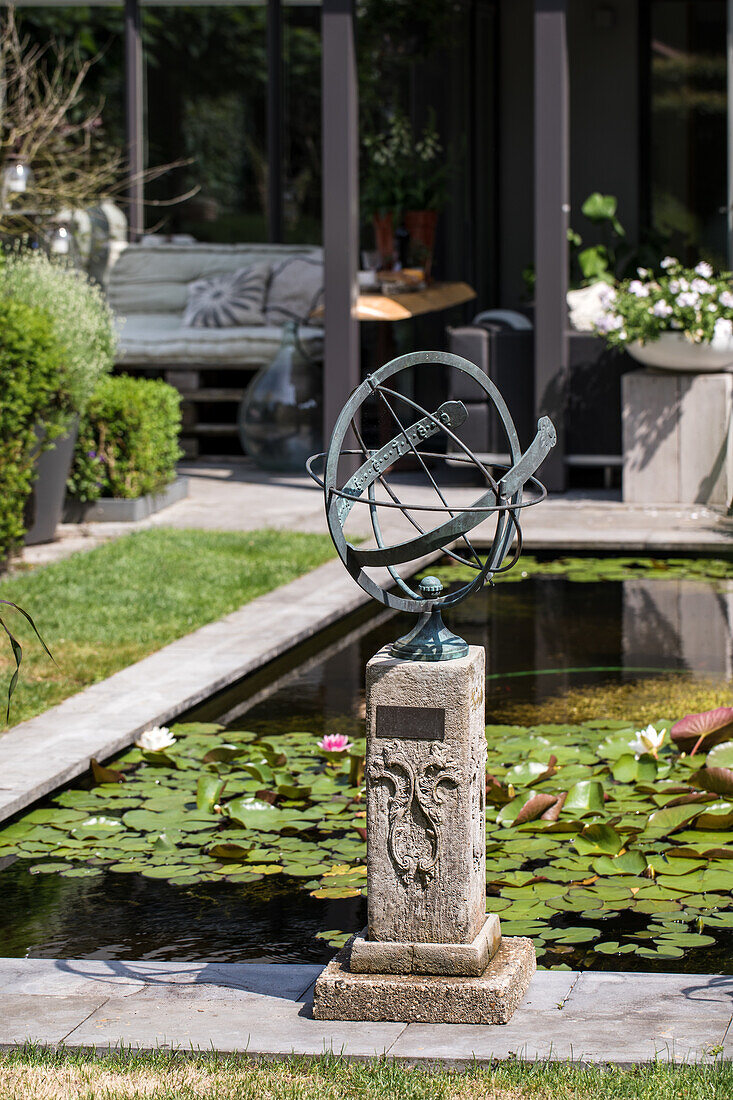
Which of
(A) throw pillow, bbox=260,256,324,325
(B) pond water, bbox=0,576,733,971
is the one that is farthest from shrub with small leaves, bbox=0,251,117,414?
(A) throw pillow, bbox=260,256,324,325

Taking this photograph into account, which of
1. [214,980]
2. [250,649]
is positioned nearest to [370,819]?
[214,980]

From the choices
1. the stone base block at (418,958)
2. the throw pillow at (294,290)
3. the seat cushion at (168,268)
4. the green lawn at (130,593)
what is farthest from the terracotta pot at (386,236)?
the stone base block at (418,958)

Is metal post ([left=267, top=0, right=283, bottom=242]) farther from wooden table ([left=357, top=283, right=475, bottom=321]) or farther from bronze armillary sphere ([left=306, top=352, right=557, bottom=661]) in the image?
bronze armillary sphere ([left=306, top=352, right=557, bottom=661])

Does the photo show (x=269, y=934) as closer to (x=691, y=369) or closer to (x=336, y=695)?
(x=336, y=695)

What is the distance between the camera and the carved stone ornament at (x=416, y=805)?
2.84m

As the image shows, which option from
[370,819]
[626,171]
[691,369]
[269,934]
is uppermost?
[626,171]

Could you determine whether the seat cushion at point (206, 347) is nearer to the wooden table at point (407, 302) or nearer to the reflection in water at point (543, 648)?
the wooden table at point (407, 302)

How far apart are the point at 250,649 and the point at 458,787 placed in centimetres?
294

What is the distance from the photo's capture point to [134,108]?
1290 cm

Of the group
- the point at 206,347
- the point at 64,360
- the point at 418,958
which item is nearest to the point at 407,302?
the point at 206,347

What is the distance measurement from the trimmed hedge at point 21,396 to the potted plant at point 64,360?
0.16 meters

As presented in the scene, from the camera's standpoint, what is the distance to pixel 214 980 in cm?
294

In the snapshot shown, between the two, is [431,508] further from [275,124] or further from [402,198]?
[275,124]

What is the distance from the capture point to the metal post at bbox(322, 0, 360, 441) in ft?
30.2
